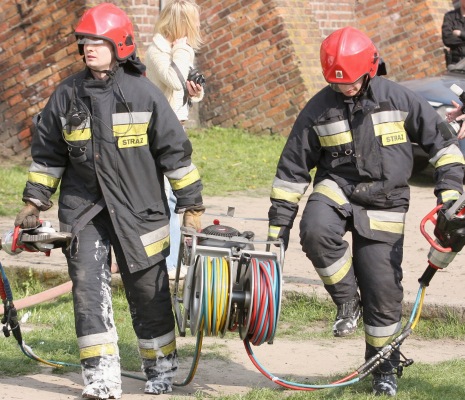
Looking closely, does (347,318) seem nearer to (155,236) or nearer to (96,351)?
(155,236)

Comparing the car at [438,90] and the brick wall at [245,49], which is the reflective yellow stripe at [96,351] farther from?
the brick wall at [245,49]

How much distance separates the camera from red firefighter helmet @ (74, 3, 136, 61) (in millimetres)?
5633

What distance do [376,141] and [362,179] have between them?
8.1 inches

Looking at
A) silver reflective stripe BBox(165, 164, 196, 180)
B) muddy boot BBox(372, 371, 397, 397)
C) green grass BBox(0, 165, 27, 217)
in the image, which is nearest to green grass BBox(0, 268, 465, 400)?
muddy boot BBox(372, 371, 397, 397)

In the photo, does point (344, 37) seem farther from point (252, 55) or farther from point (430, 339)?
point (252, 55)

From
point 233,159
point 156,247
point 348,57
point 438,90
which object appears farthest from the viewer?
point 233,159

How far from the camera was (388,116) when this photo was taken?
5668 mm

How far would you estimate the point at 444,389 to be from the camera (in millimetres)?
5816

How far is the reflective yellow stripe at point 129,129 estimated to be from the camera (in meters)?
5.63

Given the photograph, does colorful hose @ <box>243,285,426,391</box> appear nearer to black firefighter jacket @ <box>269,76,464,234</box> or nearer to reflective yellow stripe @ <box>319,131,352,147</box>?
black firefighter jacket @ <box>269,76,464,234</box>

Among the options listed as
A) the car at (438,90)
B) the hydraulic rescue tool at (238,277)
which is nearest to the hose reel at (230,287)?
the hydraulic rescue tool at (238,277)

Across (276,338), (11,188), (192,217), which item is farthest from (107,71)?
(11,188)

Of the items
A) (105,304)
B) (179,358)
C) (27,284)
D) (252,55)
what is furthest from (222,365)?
(252,55)

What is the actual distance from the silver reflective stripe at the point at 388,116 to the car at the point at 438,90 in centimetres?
688
